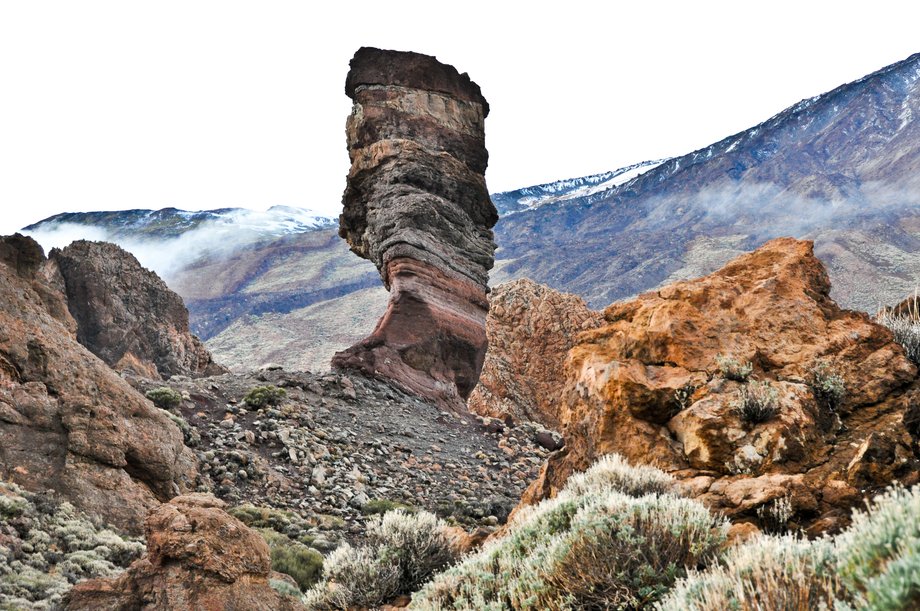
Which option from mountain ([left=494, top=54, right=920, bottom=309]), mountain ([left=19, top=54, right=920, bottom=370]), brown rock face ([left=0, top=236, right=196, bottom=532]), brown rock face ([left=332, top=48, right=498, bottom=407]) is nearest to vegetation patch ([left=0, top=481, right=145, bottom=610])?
brown rock face ([left=0, top=236, right=196, bottom=532])

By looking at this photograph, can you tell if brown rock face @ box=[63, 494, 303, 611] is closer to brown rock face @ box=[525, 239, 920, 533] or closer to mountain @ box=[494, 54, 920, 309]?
brown rock face @ box=[525, 239, 920, 533]

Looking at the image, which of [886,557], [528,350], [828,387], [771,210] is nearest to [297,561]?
[828,387]

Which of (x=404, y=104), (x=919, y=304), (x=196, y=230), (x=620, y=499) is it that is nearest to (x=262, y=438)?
(x=620, y=499)

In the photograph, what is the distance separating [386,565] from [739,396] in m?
3.74

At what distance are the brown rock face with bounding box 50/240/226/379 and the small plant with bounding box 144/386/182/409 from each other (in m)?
5.75

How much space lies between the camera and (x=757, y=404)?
6.12 m

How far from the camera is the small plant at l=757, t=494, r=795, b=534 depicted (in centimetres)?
440

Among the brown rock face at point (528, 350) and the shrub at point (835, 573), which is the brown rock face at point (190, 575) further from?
the brown rock face at point (528, 350)

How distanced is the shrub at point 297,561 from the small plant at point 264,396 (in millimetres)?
6269

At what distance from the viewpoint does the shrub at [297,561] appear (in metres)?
7.69

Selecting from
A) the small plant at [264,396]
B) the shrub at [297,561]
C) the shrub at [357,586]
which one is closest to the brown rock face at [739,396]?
the shrub at [357,586]

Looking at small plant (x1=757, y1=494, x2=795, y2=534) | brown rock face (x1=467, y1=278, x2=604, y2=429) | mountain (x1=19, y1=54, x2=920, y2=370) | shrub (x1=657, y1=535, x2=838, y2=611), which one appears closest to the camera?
Answer: shrub (x1=657, y1=535, x2=838, y2=611)

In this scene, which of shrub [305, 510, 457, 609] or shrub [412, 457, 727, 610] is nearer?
shrub [412, 457, 727, 610]

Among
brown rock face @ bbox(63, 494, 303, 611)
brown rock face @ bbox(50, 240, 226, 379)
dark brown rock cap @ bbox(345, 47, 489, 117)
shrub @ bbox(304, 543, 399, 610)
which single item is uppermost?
dark brown rock cap @ bbox(345, 47, 489, 117)
